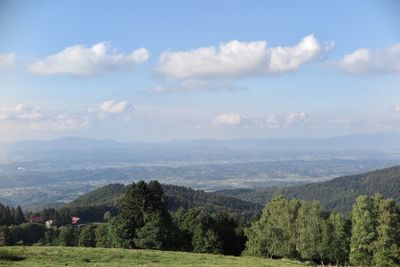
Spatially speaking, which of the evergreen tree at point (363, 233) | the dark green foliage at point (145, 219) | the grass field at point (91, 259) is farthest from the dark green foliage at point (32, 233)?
the grass field at point (91, 259)

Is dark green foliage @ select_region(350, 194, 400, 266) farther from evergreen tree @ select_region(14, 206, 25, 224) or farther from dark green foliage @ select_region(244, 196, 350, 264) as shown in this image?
evergreen tree @ select_region(14, 206, 25, 224)

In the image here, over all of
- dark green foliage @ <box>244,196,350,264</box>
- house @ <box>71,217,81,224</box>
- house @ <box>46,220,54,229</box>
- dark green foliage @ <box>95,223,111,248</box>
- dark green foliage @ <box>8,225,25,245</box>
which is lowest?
house @ <box>71,217,81,224</box>

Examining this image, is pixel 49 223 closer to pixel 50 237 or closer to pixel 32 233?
pixel 32 233

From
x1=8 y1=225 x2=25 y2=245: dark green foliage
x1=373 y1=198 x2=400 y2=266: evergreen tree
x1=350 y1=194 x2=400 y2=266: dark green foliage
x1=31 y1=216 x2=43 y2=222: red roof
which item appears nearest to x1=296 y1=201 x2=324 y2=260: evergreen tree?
x1=350 y1=194 x2=400 y2=266: dark green foliage

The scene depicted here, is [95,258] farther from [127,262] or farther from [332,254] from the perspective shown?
[332,254]

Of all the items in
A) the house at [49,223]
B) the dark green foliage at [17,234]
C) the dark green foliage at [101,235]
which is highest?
the dark green foliage at [101,235]

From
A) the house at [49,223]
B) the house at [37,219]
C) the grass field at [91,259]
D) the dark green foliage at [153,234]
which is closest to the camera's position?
the grass field at [91,259]

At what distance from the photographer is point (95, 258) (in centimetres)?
2788

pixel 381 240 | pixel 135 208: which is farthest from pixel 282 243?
pixel 135 208

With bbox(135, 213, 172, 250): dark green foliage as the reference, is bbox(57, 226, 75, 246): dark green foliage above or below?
below

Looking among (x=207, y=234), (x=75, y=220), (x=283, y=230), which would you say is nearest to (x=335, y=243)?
(x=283, y=230)

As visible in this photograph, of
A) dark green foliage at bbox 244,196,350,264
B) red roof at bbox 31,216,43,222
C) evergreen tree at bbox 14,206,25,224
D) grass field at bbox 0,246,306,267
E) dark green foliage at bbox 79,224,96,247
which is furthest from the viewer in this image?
red roof at bbox 31,216,43,222

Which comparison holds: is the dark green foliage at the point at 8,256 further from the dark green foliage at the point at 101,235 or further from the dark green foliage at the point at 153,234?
the dark green foliage at the point at 101,235

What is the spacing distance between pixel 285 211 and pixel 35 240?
58.3 m
